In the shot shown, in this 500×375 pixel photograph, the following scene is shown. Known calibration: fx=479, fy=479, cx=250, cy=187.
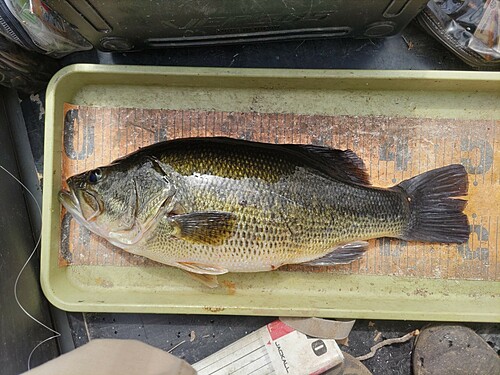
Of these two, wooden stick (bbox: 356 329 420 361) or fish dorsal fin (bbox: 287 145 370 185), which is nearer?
fish dorsal fin (bbox: 287 145 370 185)

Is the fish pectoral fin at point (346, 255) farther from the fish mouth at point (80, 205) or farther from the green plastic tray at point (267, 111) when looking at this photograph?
the fish mouth at point (80, 205)

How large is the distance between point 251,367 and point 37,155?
1.34 meters

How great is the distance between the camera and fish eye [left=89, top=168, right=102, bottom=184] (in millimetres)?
1758

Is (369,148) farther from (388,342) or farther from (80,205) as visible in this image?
(80,205)

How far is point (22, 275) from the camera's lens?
1.99m

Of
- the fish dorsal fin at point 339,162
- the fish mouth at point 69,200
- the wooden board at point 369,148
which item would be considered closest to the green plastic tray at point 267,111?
the wooden board at point 369,148

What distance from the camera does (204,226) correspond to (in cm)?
173

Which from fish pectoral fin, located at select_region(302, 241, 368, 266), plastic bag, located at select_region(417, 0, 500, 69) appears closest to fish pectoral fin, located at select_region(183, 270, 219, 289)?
fish pectoral fin, located at select_region(302, 241, 368, 266)

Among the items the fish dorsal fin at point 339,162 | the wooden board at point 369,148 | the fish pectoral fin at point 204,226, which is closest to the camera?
the fish pectoral fin at point 204,226

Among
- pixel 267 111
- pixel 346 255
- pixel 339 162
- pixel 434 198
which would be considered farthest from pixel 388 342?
pixel 267 111

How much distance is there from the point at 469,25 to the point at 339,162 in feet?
2.63

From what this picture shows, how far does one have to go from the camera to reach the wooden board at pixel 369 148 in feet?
6.73

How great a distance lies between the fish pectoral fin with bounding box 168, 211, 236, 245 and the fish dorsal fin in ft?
1.30

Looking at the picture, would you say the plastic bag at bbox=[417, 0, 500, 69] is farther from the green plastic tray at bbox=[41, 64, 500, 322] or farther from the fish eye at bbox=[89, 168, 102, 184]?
the fish eye at bbox=[89, 168, 102, 184]
